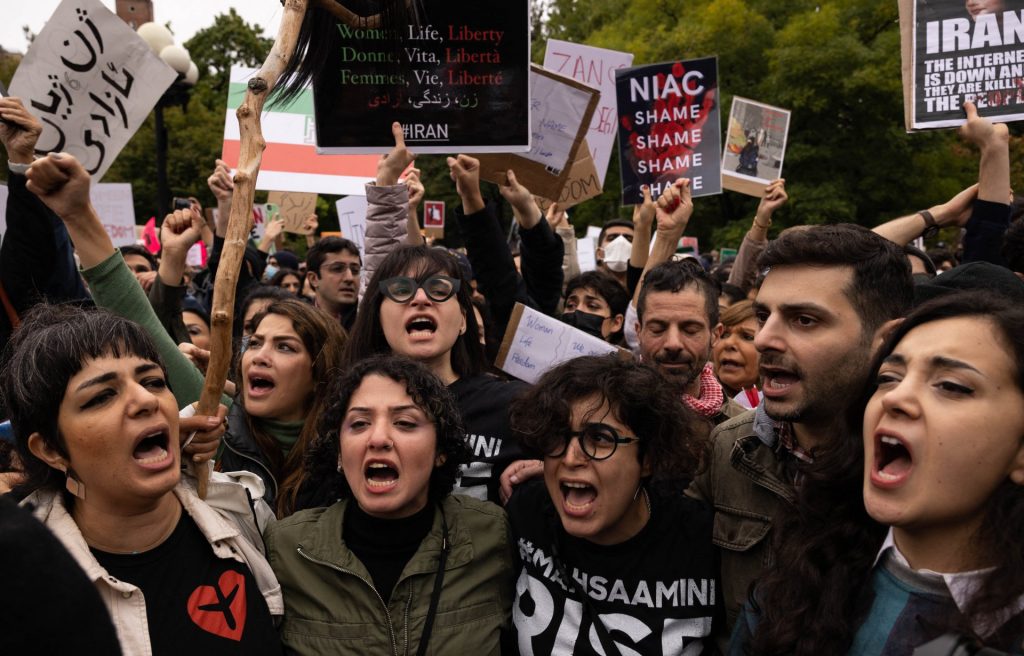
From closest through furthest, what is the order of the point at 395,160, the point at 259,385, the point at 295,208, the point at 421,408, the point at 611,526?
the point at 611,526 → the point at 421,408 → the point at 259,385 → the point at 395,160 → the point at 295,208

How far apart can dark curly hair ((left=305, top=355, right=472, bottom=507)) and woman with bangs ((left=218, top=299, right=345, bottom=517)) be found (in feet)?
1.66

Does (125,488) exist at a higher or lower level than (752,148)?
lower

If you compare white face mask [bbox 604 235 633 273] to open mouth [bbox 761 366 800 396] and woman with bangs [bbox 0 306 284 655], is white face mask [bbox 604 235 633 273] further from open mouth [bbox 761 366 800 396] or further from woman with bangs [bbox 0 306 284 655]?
woman with bangs [bbox 0 306 284 655]

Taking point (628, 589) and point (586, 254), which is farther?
point (586, 254)

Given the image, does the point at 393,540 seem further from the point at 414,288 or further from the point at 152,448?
the point at 414,288

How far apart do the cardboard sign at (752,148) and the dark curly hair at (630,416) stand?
16.1 feet

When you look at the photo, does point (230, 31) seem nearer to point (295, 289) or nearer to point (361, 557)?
point (295, 289)

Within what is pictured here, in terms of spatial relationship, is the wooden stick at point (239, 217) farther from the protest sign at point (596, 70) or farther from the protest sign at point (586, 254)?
the protest sign at point (586, 254)

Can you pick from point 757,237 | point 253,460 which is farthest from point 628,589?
point 757,237

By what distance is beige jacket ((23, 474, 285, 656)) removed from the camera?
2164mm

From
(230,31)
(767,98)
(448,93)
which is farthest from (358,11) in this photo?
(230,31)

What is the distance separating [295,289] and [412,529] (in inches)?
199

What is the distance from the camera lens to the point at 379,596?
8.30ft

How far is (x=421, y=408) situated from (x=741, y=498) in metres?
0.99
